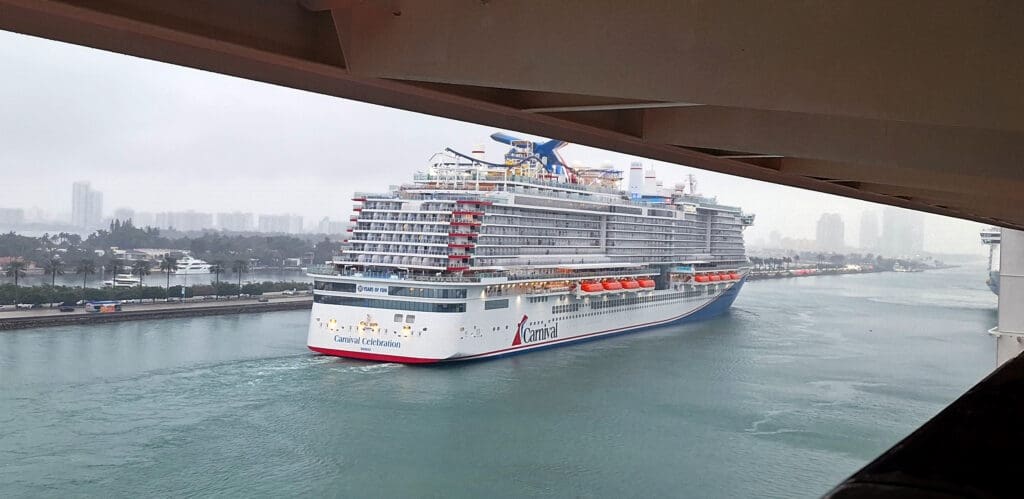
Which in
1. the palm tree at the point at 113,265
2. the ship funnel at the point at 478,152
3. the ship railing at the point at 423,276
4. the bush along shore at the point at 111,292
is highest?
the ship funnel at the point at 478,152

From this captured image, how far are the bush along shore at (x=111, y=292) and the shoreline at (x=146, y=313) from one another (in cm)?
50

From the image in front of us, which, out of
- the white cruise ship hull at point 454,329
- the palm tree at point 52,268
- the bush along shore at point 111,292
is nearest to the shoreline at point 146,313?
the bush along shore at point 111,292

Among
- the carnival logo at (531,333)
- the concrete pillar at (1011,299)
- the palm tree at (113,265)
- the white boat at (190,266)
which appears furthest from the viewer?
the white boat at (190,266)

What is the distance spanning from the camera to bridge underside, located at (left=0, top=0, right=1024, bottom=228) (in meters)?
1.21

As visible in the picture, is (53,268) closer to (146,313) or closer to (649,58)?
(146,313)

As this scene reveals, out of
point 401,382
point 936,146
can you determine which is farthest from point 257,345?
point 936,146

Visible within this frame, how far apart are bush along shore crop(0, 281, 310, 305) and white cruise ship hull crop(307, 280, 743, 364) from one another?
33.4 feet

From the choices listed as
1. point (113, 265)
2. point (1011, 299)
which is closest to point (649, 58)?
point (1011, 299)

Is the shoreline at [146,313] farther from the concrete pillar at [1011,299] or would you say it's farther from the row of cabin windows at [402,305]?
the concrete pillar at [1011,299]

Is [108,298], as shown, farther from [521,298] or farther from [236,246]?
[236,246]

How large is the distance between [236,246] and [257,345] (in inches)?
1030

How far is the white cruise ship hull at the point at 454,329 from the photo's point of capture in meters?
14.7

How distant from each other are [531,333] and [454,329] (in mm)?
2700

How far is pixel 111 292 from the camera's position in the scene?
72.7 ft
